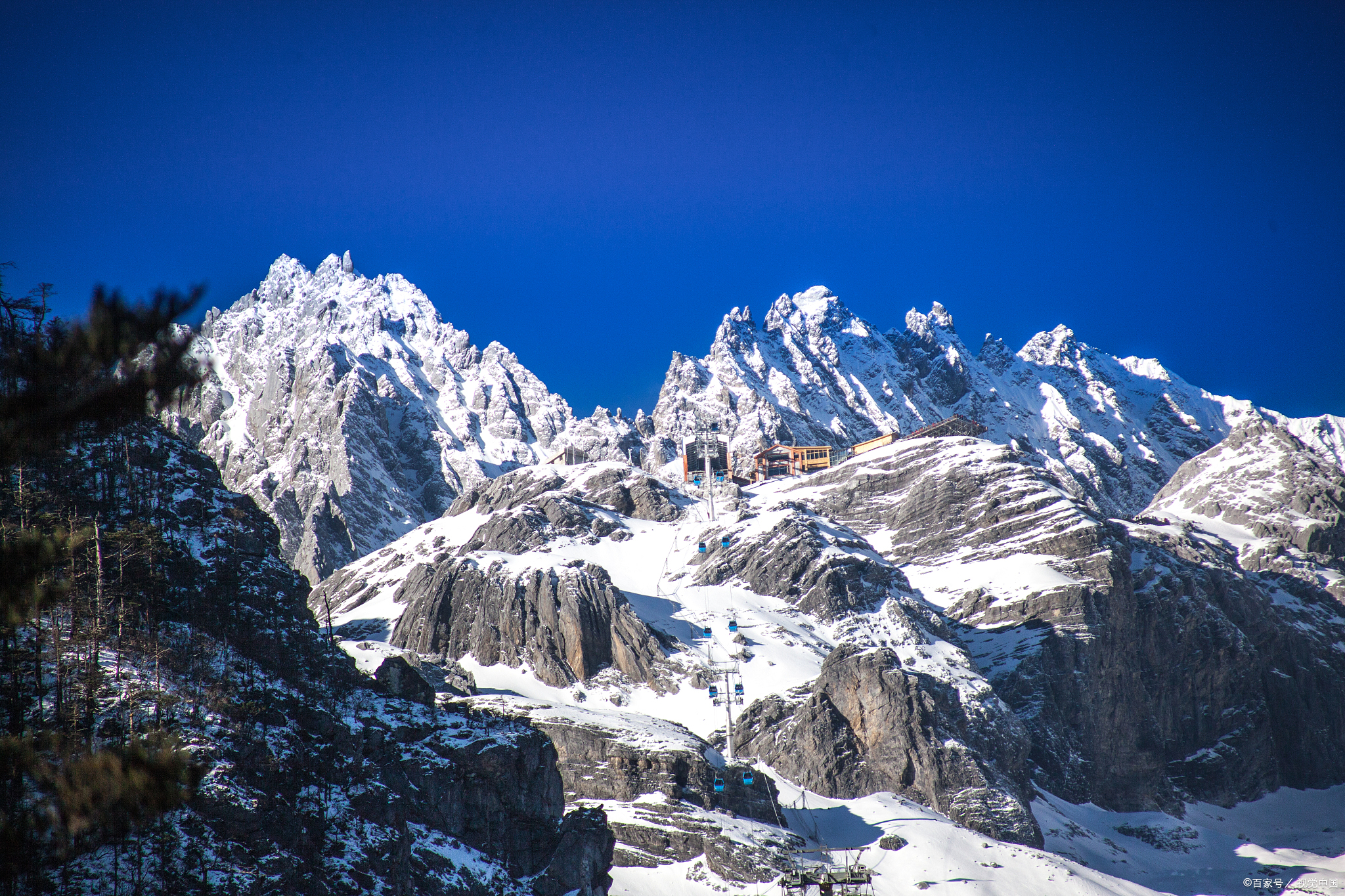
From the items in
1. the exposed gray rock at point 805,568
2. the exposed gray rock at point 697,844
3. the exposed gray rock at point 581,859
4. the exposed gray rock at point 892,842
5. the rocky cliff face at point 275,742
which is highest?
the exposed gray rock at point 805,568

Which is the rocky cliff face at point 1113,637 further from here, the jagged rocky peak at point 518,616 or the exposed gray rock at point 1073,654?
the jagged rocky peak at point 518,616

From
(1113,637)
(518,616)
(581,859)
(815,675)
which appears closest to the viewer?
(581,859)

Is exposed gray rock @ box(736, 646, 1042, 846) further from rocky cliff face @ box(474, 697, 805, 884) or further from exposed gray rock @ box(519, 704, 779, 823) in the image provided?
exposed gray rock @ box(519, 704, 779, 823)

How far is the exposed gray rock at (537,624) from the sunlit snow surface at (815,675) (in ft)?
8.86

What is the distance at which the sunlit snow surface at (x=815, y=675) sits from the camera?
100562mm

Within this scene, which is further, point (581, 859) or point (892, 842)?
point (892, 842)

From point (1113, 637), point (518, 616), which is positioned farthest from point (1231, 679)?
point (518, 616)

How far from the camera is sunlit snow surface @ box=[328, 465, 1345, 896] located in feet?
330

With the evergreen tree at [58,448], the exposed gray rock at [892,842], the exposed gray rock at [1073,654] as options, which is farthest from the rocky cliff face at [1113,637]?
the evergreen tree at [58,448]

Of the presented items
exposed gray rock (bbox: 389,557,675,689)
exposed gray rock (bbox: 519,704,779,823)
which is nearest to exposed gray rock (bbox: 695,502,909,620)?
exposed gray rock (bbox: 389,557,675,689)

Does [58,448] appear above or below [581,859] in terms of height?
above

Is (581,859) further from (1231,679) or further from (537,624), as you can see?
(1231,679)

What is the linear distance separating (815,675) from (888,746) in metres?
15.6

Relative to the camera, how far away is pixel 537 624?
452 ft
